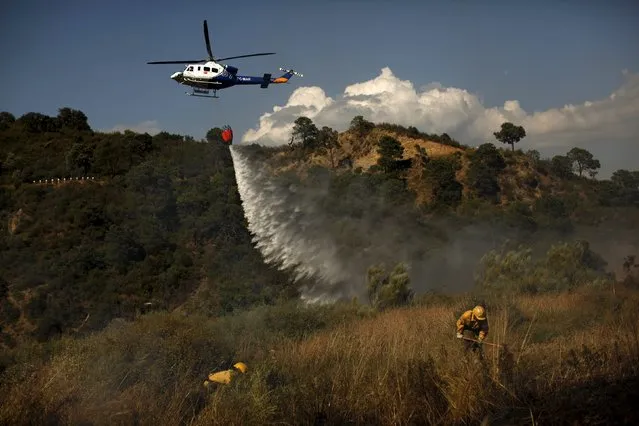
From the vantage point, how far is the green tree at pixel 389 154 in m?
59.5

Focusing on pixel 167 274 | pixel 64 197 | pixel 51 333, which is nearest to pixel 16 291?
pixel 51 333

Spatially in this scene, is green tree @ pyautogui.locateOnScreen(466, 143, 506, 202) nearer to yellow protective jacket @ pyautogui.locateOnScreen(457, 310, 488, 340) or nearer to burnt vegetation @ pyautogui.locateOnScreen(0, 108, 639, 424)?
burnt vegetation @ pyautogui.locateOnScreen(0, 108, 639, 424)

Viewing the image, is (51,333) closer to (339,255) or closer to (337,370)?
(339,255)

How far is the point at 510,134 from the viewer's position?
6638 cm

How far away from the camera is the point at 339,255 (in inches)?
1337

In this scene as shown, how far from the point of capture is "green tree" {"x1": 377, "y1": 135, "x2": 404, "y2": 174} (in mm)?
59469

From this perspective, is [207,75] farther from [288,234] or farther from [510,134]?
[510,134]

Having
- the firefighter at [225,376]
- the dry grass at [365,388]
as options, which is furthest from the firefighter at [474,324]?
the firefighter at [225,376]

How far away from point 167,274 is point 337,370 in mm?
39043

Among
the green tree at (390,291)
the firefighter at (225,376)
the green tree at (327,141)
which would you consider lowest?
the green tree at (390,291)

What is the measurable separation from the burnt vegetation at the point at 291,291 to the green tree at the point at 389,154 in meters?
0.25

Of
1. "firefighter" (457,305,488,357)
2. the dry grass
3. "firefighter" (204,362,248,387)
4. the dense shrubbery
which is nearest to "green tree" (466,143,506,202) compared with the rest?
the dense shrubbery

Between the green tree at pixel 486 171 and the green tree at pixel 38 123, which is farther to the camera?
the green tree at pixel 38 123

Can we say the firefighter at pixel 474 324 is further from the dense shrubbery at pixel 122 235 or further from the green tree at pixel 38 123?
the green tree at pixel 38 123
